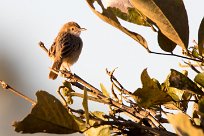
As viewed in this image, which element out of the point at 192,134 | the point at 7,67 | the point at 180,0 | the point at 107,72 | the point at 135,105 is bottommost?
the point at 192,134

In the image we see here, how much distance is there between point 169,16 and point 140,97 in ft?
0.85

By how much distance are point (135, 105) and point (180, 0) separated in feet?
1.19

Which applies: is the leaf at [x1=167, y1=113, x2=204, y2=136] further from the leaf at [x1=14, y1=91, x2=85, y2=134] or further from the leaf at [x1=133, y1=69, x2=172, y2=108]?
the leaf at [x1=133, y1=69, x2=172, y2=108]

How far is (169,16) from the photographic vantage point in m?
1.81

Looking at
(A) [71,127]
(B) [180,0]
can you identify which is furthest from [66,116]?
(B) [180,0]

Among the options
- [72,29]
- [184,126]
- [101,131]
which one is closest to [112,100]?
[101,131]

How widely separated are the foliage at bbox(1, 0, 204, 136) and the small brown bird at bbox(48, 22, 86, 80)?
5.63 metres

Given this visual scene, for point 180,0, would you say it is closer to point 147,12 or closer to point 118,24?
point 147,12

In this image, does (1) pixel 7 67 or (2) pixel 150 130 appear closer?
(2) pixel 150 130

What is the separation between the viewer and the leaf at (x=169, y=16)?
5.83 feet

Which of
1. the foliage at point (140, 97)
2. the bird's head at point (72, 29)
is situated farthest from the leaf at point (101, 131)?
the bird's head at point (72, 29)

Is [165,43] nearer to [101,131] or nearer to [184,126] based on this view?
[101,131]

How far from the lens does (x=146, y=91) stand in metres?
1.87

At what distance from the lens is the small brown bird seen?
8371mm
